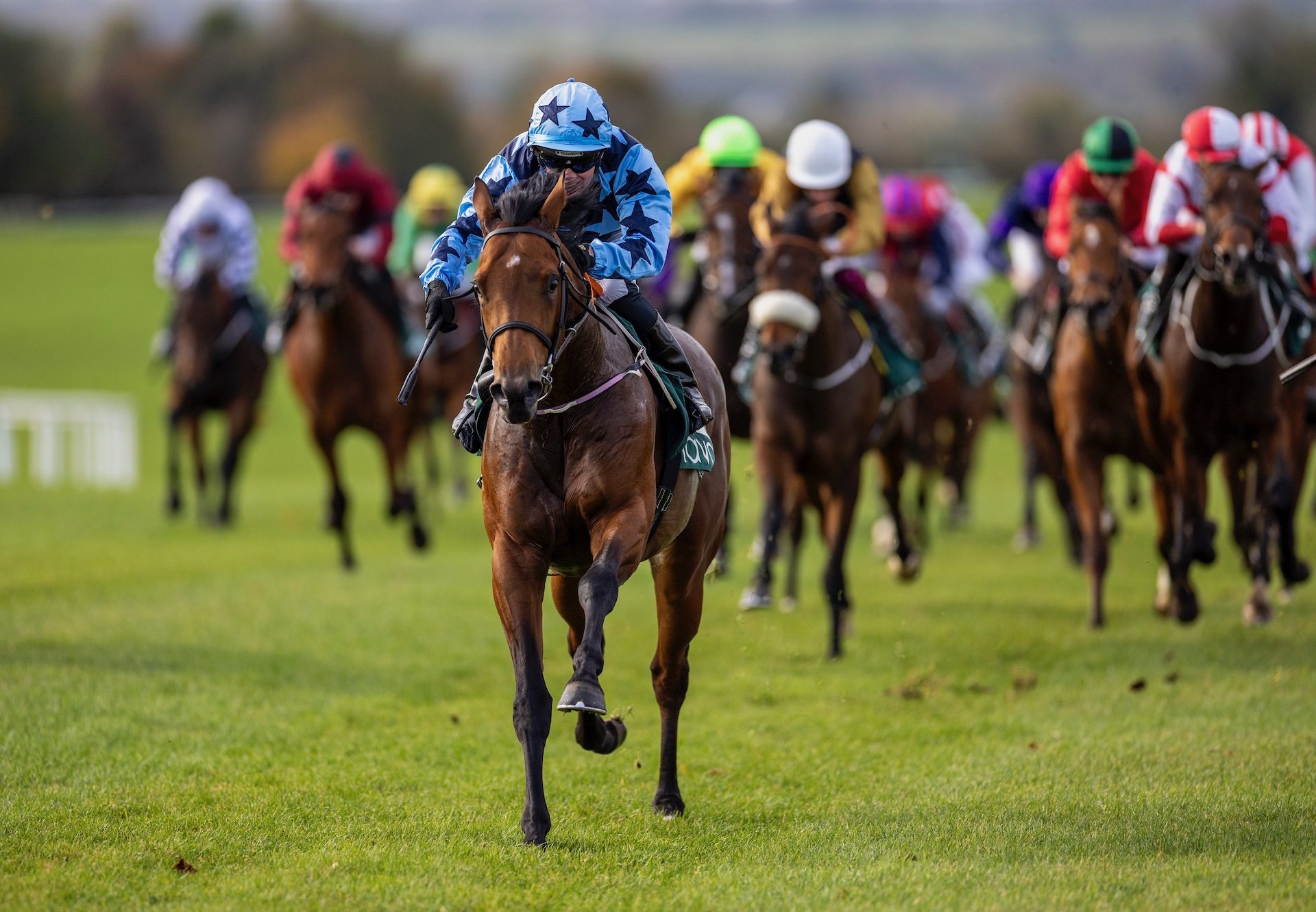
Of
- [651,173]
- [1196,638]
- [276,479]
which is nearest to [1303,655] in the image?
[1196,638]

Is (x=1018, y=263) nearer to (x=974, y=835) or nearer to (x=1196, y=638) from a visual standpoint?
(x=1196, y=638)

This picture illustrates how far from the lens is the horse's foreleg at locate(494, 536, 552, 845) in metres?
5.09

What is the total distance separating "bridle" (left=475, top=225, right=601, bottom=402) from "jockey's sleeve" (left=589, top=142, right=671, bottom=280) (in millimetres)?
124

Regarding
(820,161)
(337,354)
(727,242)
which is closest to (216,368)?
(337,354)

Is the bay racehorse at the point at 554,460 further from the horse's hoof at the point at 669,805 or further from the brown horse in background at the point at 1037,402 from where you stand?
the brown horse in background at the point at 1037,402

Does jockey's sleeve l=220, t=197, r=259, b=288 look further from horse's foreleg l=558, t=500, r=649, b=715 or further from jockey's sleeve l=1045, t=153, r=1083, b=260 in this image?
horse's foreleg l=558, t=500, r=649, b=715

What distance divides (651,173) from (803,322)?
295 centimetres

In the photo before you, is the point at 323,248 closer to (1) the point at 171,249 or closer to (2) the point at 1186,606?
(1) the point at 171,249

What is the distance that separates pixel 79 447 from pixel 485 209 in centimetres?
2065

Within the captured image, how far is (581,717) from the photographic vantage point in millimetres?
5355

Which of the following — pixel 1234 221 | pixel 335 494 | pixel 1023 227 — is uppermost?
pixel 1023 227

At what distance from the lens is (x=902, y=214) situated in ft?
42.5

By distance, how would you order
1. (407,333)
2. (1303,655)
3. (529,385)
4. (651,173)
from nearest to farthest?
Answer: (529,385), (651,173), (1303,655), (407,333)

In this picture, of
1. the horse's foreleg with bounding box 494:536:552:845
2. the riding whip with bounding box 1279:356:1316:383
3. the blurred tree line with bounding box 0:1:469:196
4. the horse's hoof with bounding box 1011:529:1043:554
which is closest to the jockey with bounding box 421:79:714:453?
the horse's foreleg with bounding box 494:536:552:845
